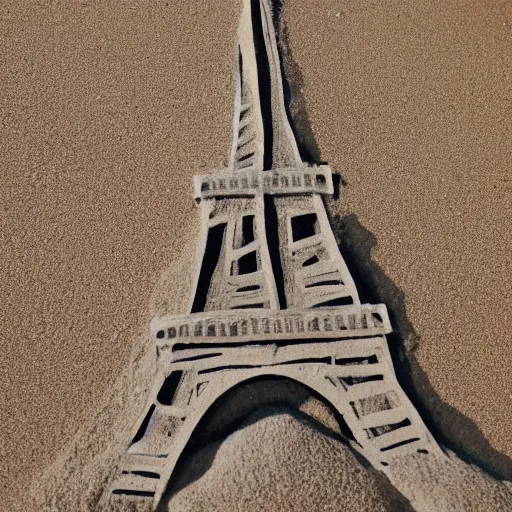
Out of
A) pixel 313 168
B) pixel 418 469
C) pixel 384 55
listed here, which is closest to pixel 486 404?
pixel 418 469

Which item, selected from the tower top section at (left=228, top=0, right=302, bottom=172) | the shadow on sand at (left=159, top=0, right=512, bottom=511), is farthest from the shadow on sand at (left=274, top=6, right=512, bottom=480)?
the tower top section at (left=228, top=0, right=302, bottom=172)

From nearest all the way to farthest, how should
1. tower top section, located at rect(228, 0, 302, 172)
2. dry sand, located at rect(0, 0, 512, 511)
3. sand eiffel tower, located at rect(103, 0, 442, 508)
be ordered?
1. sand eiffel tower, located at rect(103, 0, 442, 508)
2. dry sand, located at rect(0, 0, 512, 511)
3. tower top section, located at rect(228, 0, 302, 172)

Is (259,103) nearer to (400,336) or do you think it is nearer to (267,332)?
(267,332)

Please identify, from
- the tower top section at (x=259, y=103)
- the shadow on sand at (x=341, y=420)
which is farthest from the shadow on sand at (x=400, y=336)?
the tower top section at (x=259, y=103)

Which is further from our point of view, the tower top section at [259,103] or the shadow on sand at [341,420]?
the tower top section at [259,103]

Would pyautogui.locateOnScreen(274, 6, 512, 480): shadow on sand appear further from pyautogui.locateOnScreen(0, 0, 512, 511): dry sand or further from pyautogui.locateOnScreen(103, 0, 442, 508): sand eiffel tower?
pyautogui.locateOnScreen(103, 0, 442, 508): sand eiffel tower

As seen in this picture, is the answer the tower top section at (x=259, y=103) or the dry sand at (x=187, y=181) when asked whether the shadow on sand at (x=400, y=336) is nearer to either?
the dry sand at (x=187, y=181)
